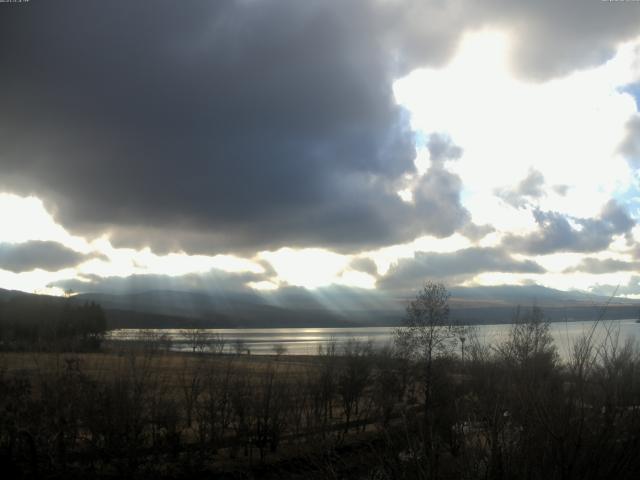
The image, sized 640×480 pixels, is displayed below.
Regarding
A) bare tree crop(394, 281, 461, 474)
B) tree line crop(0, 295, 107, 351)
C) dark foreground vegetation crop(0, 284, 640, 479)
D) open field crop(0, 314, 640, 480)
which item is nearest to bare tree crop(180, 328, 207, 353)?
tree line crop(0, 295, 107, 351)

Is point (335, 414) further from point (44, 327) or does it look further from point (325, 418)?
Answer: point (44, 327)

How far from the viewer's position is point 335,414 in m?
36.6

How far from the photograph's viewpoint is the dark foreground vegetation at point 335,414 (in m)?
6.25

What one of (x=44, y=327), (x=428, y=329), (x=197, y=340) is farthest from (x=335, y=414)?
(x=197, y=340)

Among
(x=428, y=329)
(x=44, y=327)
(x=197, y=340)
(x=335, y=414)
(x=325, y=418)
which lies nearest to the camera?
(x=325, y=418)

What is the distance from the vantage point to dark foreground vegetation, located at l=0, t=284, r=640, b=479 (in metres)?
6.25

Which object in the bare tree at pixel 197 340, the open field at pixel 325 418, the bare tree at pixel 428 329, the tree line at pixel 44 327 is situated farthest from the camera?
the bare tree at pixel 197 340

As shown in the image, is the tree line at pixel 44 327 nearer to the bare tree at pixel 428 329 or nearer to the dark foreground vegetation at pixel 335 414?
the dark foreground vegetation at pixel 335 414

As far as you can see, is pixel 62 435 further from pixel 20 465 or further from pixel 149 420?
pixel 149 420

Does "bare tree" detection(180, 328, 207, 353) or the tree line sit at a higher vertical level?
the tree line

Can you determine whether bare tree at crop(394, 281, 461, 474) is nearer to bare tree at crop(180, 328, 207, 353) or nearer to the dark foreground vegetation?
the dark foreground vegetation

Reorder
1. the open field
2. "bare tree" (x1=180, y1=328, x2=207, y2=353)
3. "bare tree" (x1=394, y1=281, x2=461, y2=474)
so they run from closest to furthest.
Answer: the open field, "bare tree" (x1=394, y1=281, x2=461, y2=474), "bare tree" (x1=180, y1=328, x2=207, y2=353)

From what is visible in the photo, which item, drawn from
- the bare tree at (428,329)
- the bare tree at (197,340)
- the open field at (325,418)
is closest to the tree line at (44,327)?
the open field at (325,418)

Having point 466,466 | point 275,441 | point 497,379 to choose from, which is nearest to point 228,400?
point 275,441
